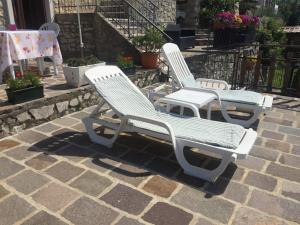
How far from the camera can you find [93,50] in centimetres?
669

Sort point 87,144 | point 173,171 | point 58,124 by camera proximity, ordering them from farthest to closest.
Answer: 1. point 58,124
2. point 87,144
3. point 173,171

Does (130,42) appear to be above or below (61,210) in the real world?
above

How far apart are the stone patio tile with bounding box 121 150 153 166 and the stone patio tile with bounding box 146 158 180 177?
77mm

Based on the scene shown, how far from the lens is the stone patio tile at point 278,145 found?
3051 mm

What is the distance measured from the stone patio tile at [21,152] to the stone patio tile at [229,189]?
5.89 ft

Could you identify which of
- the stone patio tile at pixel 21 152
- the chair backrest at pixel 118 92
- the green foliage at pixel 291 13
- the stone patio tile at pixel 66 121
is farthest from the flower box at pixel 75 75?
the green foliage at pixel 291 13

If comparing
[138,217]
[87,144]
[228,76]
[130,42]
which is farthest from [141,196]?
[228,76]

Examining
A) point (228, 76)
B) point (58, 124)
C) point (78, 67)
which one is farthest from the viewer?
point (228, 76)

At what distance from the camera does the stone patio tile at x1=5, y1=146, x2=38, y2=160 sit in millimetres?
2797

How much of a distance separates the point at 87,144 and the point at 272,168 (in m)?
1.93

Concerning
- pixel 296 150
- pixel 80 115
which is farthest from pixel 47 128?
pixel 296 150

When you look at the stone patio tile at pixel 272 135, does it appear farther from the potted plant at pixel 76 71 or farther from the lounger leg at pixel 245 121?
the potted plant at pixel 76 71

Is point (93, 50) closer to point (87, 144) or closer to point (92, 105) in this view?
point (92, 105)

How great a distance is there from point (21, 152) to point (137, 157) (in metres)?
1.21
